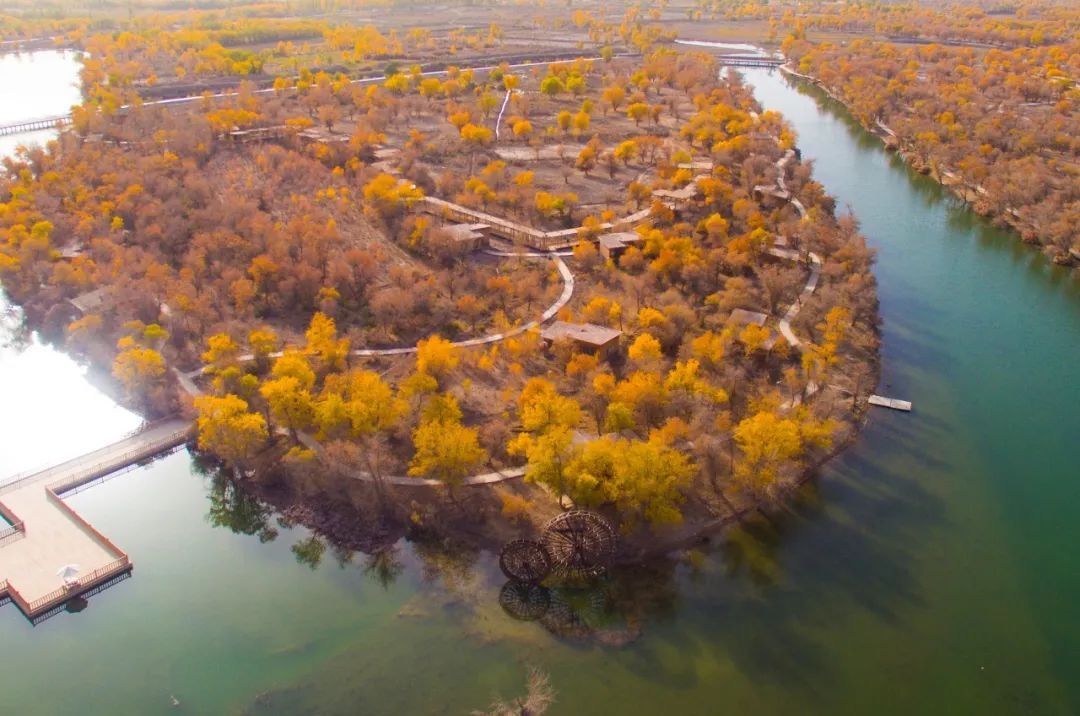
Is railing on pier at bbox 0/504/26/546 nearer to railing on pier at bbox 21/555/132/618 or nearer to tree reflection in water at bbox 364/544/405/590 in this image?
railing on pier at bbox 21/555/132/618

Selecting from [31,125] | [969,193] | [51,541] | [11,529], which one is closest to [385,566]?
[51,541]

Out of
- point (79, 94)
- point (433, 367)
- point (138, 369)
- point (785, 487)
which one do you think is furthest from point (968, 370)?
point (79, 94)

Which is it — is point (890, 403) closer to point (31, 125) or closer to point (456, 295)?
point (456, 295)

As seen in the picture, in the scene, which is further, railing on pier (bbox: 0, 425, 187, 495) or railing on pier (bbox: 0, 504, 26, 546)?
railing on pier (bbox: 0, 425, 187, 495)

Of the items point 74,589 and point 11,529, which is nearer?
point 74,589

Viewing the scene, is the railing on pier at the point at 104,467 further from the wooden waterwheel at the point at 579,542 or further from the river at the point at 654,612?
the wooden waterwheel at the point at 579,542

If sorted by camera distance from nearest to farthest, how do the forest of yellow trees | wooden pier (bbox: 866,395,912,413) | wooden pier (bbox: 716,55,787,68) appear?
the forest of yellow trees, wooden pier (bbox: 866,395,912,413), wooden pier (bbox: 716,55,787,68)

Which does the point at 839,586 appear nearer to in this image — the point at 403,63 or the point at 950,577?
the point at 950,577

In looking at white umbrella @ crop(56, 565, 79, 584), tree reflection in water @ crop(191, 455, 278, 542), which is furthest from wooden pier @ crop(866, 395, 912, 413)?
white umbrella @ crop(56, 565, 79, 584)
